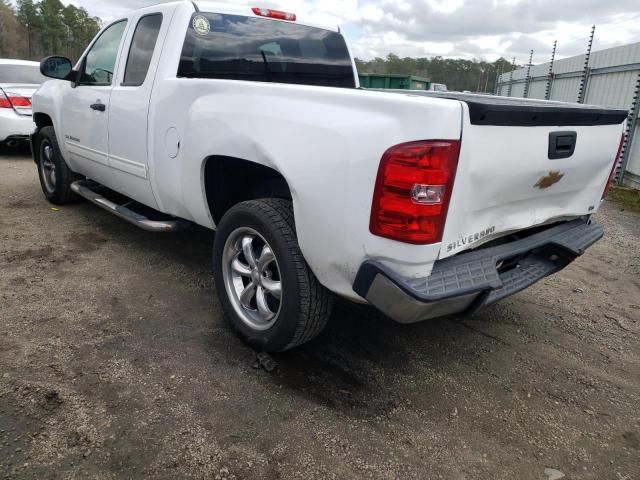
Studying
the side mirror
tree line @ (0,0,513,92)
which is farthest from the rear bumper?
tree line @ (0,0,513,92)

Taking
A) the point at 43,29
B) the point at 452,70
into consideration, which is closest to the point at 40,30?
the point at 43,29

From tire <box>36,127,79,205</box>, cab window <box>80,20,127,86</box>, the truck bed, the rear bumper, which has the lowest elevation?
tire <box>36,127,79,205</box>

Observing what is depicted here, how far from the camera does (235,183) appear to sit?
3264 millimetres

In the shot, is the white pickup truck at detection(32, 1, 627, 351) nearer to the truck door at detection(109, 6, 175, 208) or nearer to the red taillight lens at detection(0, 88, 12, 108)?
the truck door at detection(109, 6, 175, 208)

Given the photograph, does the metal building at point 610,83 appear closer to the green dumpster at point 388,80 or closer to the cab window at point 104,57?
the green dumpster at point 388,80

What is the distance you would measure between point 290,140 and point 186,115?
3.37ft

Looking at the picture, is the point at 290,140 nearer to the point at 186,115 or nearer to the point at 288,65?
the point at 186,115

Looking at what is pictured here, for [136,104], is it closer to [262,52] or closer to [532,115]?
[262,52]

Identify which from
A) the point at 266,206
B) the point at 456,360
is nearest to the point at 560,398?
the point at 456,360

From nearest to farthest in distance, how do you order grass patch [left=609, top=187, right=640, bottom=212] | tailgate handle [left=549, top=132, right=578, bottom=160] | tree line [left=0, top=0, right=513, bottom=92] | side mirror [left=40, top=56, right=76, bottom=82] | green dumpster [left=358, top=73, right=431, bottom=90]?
tailgate handle [left=549, top=132, right=578, bottom=160], side mirror [left=40, top=56, right=76, bottom=82], grass patch [left=609, top=187, right=640, bottom=212], green dumpster [left=358, top=73, right=431, bottom=90], tree line [left=0, top=0, right=513, bottom=92]

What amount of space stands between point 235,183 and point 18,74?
8.17 m

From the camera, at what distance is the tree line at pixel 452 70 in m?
22.9

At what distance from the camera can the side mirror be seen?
14.7ft

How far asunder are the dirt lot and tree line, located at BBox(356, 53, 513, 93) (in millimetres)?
18431
